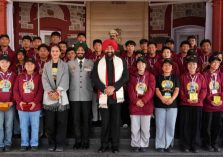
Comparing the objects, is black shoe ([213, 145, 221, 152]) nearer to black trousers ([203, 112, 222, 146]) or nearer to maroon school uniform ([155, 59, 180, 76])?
black trousers ([203, 112, 222, 146])

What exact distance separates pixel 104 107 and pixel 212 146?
1937 millimetres

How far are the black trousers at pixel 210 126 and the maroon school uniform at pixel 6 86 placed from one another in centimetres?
323

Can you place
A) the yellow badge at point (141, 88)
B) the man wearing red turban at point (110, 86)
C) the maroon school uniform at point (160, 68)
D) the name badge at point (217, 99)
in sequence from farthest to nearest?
1. the maroon school uniform at point (160, 68)
2. the name badge at point (217, 99)
3. the yellow badge at point (141, 88)
4. the man wearing red turban at point (110, 86)

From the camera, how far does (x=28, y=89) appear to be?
5.81 m

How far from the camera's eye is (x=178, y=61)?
Result: 659 cm

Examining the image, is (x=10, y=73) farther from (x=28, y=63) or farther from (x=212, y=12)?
(x=212, y=12)

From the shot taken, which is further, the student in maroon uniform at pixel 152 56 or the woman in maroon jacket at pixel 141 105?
the student in maroon uniform at pixel 152 56

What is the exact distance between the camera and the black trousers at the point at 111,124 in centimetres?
576

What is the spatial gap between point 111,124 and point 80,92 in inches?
28.6

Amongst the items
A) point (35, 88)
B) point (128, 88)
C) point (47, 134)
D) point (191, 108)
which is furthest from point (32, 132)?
point (191, 108)

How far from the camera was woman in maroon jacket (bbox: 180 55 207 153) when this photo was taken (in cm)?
584

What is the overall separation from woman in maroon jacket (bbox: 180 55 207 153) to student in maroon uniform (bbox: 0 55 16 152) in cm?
282

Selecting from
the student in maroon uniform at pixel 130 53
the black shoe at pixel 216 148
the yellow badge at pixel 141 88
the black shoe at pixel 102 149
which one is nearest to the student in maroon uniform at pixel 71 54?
the student in maroon uniform at pixel 130 53

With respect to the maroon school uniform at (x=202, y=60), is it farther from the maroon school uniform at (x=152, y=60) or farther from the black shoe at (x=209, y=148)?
the black shoe at (x=209, y=148)
